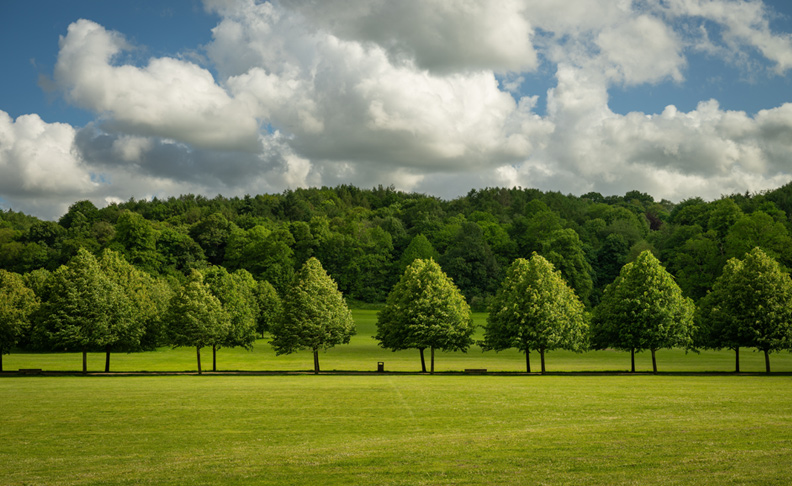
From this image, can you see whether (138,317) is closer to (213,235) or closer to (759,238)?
(759,238)

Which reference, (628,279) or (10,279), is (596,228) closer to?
(628,279)

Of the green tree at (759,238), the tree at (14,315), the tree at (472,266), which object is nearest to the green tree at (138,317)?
the tree at (14,315)

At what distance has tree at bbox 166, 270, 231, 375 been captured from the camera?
52.0 m

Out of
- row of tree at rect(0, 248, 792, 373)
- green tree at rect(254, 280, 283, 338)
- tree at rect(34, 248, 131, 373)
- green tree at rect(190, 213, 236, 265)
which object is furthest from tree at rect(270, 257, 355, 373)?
green tree at rect(190, 213, 236, 265)

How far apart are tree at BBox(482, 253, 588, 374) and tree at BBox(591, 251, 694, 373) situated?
2.66 metres

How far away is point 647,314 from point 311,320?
27540 millimetres

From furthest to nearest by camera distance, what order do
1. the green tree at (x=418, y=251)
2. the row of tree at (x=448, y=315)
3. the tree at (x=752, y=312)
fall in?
the green tree at (x=418, y=251) → the row of tree at (x=448, y=315) → the tree at (x=752, y=312)

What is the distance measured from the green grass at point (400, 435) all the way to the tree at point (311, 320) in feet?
54.9

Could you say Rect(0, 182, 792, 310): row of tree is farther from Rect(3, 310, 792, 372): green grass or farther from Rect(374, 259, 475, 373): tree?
Rect(374, 259, 475, 373): tree

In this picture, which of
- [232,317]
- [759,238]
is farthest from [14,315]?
[759,238]

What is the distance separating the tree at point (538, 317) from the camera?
4703 cm

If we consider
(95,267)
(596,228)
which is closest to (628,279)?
(95,267)

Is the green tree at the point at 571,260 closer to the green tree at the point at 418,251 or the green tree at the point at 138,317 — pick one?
the green tree at the point at 418,251

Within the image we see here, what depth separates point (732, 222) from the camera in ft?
316
